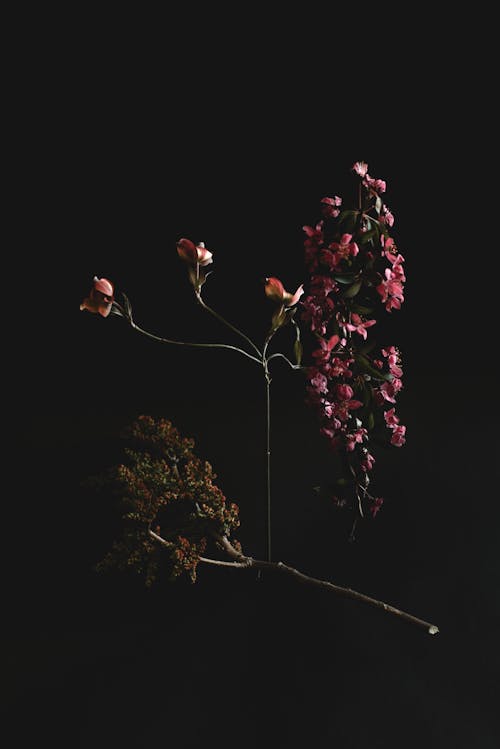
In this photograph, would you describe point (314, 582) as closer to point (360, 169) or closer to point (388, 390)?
point (388, 390)

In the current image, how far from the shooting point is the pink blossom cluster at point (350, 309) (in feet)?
4.41

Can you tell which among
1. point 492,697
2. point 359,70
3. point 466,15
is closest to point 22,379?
point 359,70

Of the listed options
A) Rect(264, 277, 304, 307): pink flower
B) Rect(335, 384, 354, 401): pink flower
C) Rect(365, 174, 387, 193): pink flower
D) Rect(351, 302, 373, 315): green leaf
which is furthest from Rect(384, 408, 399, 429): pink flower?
Rect(365, 174, 387, 193): pink flower

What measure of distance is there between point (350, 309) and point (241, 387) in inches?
11.7

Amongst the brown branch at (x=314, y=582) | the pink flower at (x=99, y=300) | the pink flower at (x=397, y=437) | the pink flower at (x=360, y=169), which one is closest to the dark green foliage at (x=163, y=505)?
the brown branch at (x=314, y=582)

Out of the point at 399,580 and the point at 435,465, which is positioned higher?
the point at 435,465

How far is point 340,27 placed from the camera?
1622mm

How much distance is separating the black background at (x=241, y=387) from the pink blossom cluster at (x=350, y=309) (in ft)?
0.51

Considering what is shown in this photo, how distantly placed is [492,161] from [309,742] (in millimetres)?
1389

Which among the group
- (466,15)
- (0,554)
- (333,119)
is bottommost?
(0,554)

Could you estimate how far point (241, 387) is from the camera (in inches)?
59.5

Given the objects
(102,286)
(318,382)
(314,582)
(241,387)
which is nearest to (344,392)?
(318,382)

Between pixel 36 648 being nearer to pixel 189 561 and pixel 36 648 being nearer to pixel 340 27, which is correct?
pixel 189 561

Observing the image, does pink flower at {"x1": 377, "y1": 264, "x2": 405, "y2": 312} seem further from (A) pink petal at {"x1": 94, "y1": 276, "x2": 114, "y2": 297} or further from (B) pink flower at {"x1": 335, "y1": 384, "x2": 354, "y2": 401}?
(A) pink petal at {"x1": 94, "y1": 276, "x2": 114, "y2": 297}
